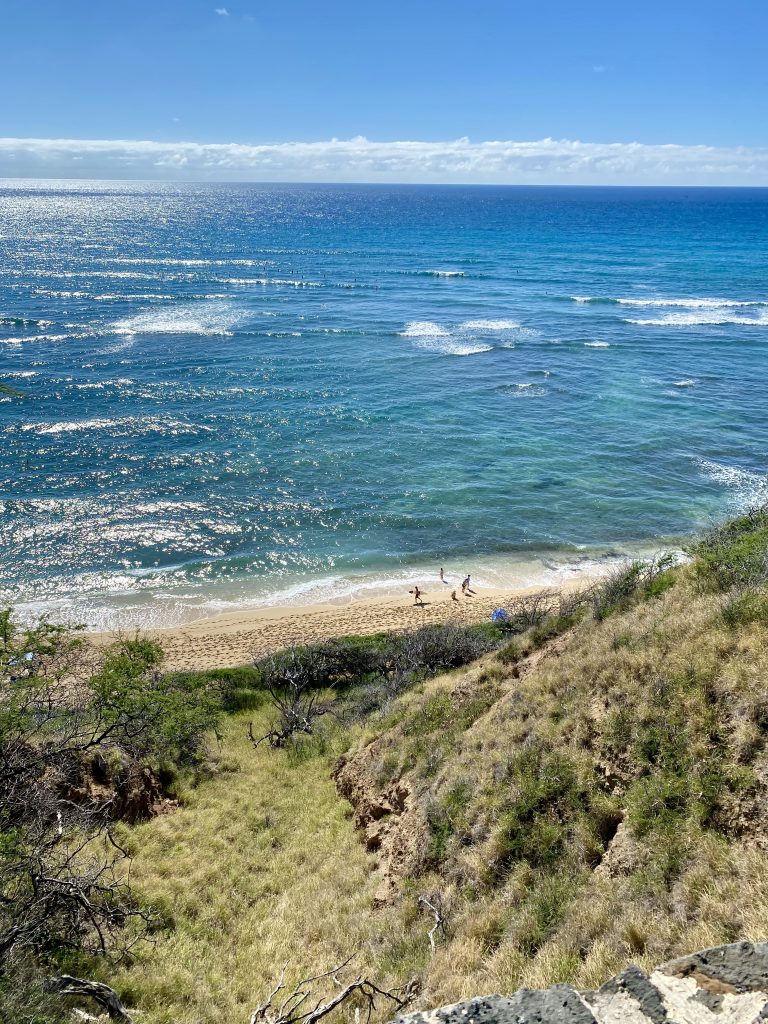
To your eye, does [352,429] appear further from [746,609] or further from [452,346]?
[746,609]

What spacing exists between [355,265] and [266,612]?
80.8m

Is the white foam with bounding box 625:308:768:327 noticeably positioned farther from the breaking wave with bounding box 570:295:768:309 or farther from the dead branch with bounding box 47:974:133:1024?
the dead branch with bounding box 47:974:133:1024

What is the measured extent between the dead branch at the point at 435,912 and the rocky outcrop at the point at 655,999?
3680 millimetres

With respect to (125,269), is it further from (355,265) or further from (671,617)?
(671,617)

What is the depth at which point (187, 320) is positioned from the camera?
6297 cm

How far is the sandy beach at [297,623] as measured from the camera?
22.1 meters

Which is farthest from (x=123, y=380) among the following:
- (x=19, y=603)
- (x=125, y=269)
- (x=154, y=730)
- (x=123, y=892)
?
(x=125, y=269)

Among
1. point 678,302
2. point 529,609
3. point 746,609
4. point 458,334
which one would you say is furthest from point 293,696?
point 678,302

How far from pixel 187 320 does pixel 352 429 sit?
1287 inches

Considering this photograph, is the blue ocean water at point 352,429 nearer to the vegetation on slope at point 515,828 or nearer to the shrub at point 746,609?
the vegetation on slope at point 515,828

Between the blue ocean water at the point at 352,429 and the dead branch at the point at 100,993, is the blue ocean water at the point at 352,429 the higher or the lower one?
the higher one

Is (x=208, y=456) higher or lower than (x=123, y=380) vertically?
lower

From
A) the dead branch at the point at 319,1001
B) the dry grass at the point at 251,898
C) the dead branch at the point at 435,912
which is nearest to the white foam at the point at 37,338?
the dry grass at the point at 251,898

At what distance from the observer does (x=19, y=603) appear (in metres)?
24.3
